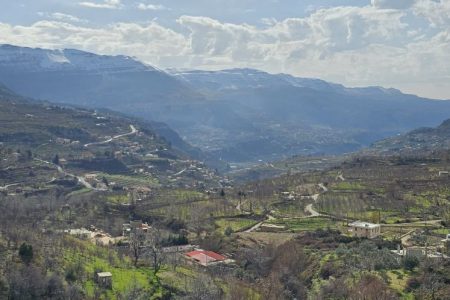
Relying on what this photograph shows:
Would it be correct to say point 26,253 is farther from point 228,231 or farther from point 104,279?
point 228,231

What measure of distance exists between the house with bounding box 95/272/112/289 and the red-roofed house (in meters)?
17.8

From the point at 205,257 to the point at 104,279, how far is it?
809 inches

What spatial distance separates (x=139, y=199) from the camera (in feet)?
459

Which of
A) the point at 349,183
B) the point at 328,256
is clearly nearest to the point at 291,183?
the point at 349,183

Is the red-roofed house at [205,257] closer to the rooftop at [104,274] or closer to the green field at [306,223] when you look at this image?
the rooftop at [104,274]

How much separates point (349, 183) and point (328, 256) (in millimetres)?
68139

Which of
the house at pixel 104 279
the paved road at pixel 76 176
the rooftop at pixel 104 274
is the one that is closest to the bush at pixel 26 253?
the house at pixel 104 279

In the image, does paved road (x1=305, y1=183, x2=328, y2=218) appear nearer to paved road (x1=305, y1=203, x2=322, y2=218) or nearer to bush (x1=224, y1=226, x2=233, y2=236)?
paved road (x1=305, y1=203, x2=322, y2=218)

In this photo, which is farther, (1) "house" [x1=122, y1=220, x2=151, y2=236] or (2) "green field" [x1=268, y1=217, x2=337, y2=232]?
(2) "green field" [x1=268, y1=217, x2=337, y2=232]

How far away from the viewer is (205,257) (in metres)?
81.6

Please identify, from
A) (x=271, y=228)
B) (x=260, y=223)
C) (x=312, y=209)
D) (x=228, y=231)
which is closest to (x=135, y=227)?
(x=228, y=231)

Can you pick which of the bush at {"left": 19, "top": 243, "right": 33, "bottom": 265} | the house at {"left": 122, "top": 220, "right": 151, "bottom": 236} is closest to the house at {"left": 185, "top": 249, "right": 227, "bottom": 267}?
the house at {"left": 122, "top": 220, "right": 151, "bottom": 236}

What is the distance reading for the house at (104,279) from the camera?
62906 mm

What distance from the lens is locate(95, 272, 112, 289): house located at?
6291 cm
